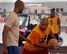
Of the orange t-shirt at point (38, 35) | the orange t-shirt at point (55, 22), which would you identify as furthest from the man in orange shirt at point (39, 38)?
the orange t-shirt at point (55, 22)

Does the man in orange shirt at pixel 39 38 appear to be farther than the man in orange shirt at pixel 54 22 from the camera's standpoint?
No

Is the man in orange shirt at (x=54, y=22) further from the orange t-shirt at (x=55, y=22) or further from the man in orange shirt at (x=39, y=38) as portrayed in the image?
the man in orange shirt at (x=39, y=38)

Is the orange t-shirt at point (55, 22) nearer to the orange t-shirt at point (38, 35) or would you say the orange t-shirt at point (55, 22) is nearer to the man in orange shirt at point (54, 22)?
the man in orange shirt at point (54, 22)

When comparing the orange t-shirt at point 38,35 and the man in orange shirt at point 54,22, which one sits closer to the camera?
the orange t-shirt at point 38,35

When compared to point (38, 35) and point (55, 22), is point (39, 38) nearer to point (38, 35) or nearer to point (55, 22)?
point (38, 35)

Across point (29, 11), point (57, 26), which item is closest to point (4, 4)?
point (29, 11)

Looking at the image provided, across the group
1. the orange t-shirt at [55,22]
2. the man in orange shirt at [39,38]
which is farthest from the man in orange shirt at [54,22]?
the man in orange shirt at [39,38]

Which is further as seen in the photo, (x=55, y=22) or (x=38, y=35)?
(x=55, y=22)

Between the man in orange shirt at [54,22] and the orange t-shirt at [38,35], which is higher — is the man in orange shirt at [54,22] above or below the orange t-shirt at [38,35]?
below

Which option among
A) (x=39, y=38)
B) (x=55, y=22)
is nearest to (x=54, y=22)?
(x=55, y=22)

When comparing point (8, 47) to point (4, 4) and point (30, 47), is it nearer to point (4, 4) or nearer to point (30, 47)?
point (30, 47)

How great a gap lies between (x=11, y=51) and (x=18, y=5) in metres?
0.81

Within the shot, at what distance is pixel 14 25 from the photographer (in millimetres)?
4652

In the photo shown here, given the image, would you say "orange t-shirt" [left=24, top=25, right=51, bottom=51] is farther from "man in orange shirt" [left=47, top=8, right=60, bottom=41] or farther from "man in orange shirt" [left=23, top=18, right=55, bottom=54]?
"man in orange shirt" [left=47, top=8, right=60, bottom=41]
